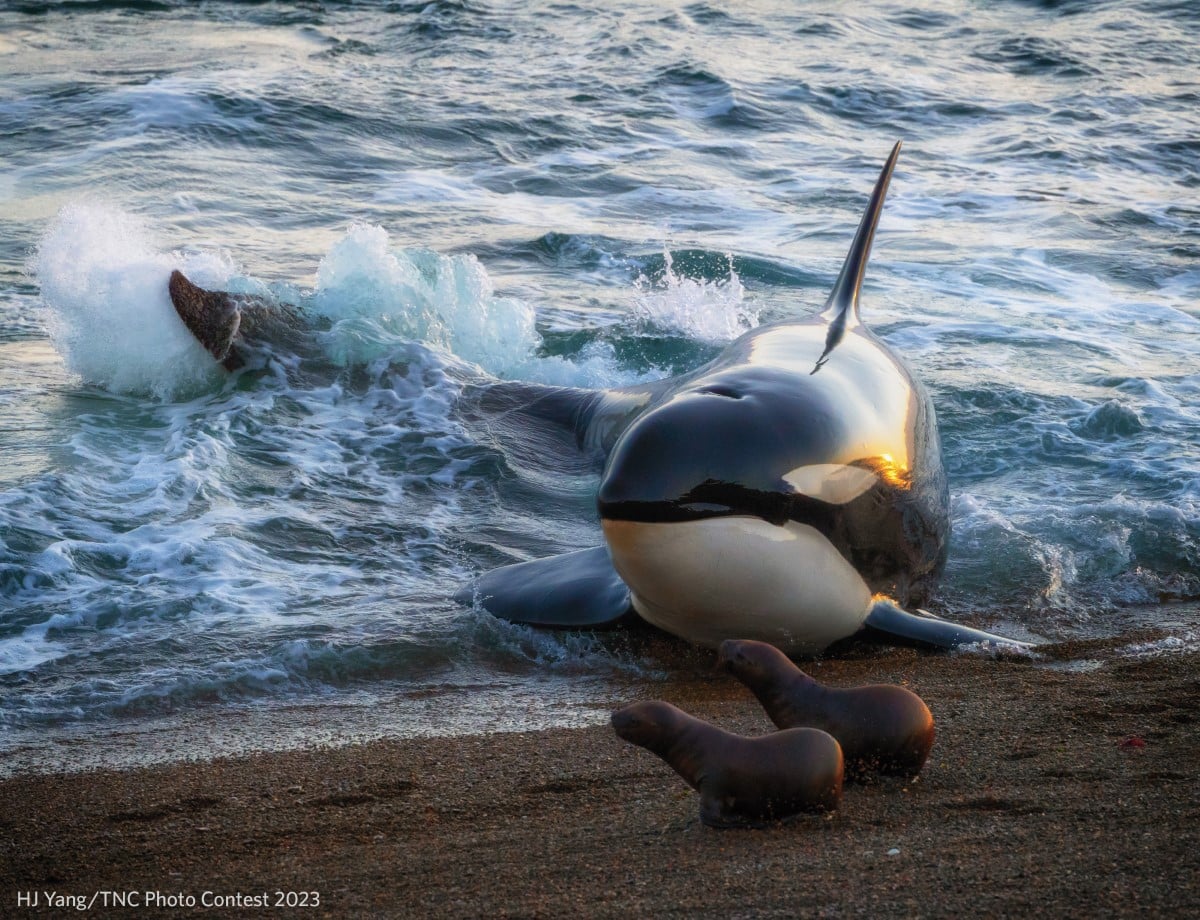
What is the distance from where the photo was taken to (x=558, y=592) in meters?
7.09

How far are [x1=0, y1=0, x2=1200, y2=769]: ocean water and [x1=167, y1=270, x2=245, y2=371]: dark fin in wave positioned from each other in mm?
140

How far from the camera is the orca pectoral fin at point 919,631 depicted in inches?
258

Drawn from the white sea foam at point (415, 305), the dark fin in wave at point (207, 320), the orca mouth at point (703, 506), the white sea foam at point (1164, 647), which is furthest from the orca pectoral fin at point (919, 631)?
the dark fin in wave at point (207, 320)

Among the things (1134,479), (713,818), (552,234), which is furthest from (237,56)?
(713,818)

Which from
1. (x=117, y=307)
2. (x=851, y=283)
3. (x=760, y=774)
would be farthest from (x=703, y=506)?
(x=117, y=307)

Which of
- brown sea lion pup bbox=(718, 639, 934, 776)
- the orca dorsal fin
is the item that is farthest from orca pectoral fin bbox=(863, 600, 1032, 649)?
the orca dorsal fin

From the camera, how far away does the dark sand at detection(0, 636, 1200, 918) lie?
3734mm

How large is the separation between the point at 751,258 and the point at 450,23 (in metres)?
14.4

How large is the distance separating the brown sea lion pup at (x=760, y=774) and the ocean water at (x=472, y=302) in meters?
1.67

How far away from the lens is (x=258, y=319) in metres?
12.0

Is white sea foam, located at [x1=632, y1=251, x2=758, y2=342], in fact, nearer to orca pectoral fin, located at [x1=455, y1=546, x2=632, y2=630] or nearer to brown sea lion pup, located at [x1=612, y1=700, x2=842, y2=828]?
orca pectoral fin, located at [x1=455, y1=546, x2=632, y2=630]

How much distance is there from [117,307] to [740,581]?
25.1 ft

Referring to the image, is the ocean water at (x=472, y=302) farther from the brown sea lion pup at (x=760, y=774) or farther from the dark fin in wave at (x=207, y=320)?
the brown sea lion pup at (x=760, y=774)

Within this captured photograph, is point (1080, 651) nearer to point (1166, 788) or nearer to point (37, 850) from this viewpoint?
point (1166, 788)
